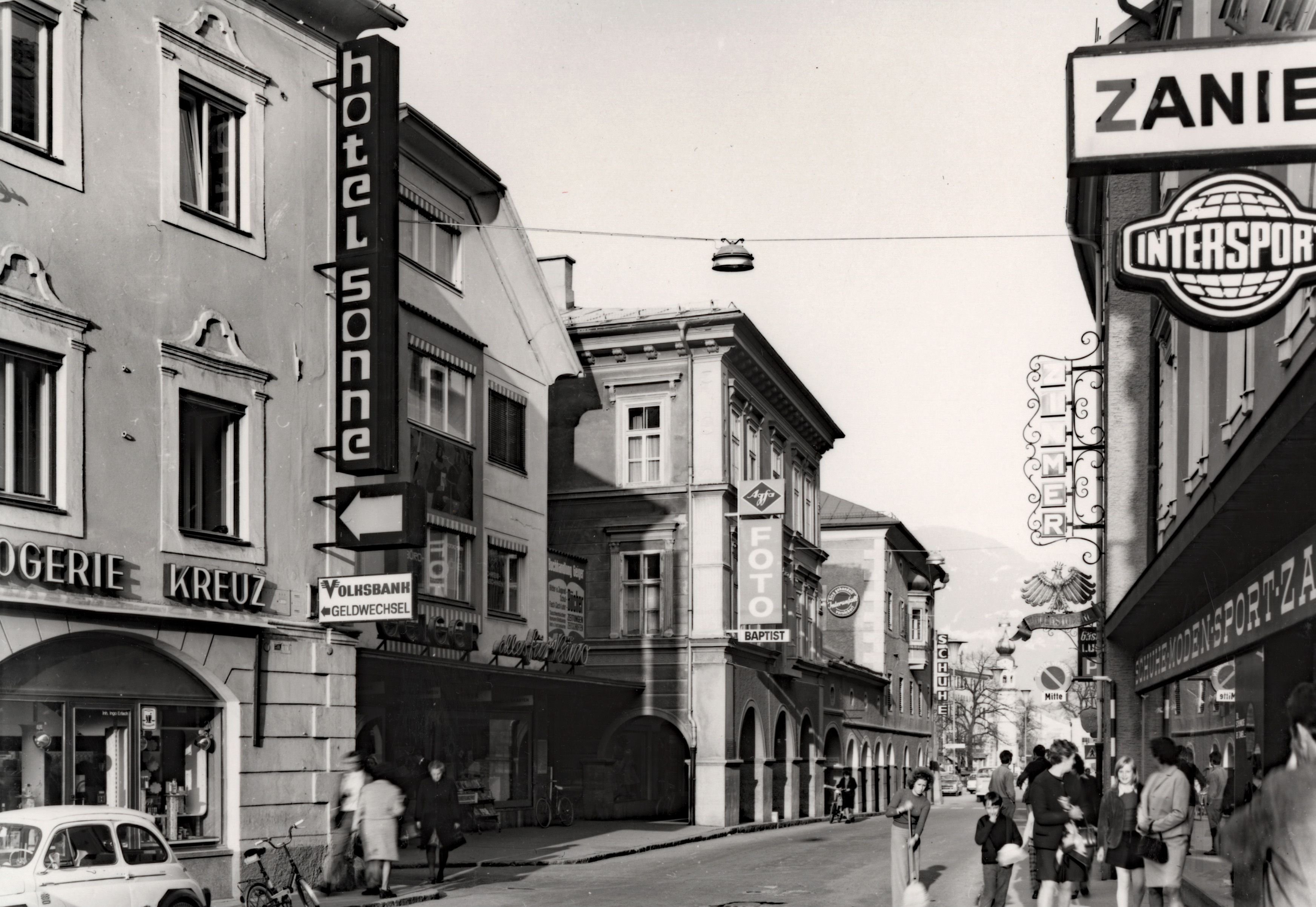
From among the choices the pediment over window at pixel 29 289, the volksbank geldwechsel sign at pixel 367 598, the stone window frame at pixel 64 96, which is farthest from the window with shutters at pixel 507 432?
the pediment over window at pixel 29 289

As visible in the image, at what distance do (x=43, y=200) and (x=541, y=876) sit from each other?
12.3 meters

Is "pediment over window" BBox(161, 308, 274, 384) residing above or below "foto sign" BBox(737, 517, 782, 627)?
above

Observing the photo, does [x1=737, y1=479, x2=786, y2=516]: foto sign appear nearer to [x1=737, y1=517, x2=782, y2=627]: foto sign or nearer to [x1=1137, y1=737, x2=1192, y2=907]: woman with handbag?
[x1=737, y1=517, x2=782, y2=627]: foto sign

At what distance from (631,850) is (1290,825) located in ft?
76.2

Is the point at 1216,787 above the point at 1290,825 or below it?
below

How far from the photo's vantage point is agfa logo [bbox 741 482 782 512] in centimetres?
3922

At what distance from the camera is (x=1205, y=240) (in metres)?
7.55

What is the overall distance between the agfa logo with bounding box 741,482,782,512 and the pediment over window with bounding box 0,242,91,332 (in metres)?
24.5

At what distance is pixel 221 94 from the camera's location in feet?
63.9

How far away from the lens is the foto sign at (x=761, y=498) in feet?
128

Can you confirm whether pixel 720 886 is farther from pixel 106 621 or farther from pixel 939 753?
pixel 939 753

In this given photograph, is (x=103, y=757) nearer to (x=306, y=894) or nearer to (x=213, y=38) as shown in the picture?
(x=306, y=894)

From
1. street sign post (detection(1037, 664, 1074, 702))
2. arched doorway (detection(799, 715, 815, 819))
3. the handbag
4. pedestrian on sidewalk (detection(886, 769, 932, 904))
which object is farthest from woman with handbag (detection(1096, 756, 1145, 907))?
arched doorway (detection(799, 715, 815, 819))

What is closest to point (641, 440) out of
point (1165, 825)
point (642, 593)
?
point (642, 593)
